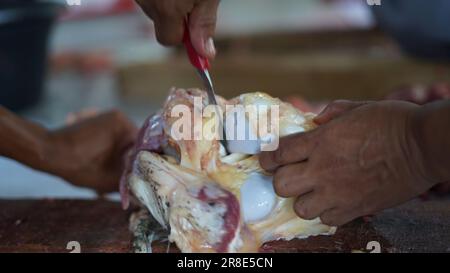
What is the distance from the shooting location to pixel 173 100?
4.76 ft

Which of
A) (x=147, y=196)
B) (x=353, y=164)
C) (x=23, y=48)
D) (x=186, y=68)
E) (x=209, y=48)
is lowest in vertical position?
(x=186, y=68)

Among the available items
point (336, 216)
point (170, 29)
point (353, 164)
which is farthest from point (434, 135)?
point (170, 29)

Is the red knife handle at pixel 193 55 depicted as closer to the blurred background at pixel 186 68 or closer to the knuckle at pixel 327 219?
the knuckle at pixel 327 219

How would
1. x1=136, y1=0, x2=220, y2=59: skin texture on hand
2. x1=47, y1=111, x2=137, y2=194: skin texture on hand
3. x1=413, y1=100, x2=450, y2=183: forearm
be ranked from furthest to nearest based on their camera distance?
x1=47, y1=111, x2=137, y2=194: skin texture on hand, x1=136, y1=0, x2=220, y2=59: skin texture on hand, x1=413, y1=100, x2=450, y2=183: forearm

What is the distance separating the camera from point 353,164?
1.23 m

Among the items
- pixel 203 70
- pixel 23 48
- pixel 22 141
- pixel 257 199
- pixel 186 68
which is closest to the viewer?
pixel 257 199

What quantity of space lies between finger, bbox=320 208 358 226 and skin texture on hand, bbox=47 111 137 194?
2.34ft

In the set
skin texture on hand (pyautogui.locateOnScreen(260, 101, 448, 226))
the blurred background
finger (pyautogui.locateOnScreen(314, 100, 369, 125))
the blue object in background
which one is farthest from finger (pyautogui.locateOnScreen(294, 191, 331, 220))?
the blue object in background

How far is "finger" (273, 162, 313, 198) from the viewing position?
127 centimetres

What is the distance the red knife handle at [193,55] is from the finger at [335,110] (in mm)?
284

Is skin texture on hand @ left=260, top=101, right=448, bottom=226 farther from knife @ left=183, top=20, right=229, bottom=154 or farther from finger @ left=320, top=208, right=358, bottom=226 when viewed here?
knife @ left=183, top=20, right=229, bottom=154

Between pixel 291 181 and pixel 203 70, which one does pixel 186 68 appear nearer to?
pixel 203 70

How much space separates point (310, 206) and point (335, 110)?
8.0 inches

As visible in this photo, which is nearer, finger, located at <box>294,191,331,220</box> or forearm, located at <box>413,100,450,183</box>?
forearm, located at <box>413,100,450,183</box>
